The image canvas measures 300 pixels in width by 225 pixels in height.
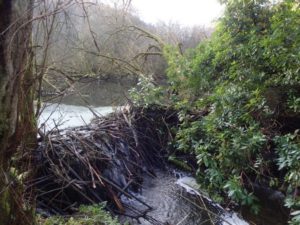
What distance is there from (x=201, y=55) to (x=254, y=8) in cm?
155

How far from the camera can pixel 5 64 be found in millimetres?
2332

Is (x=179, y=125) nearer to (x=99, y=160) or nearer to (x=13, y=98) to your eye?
(x=99, y=160)

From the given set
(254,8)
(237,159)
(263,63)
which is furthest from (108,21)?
(237,159)

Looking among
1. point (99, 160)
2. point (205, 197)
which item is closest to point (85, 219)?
point (99, 160)

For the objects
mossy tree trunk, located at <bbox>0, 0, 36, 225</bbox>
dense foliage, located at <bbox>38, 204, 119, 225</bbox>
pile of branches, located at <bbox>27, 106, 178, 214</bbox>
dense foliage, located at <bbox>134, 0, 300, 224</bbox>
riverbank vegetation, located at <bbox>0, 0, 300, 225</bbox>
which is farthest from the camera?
dense foliage, located at <bbox>134, 0, 300, 224</bbox>

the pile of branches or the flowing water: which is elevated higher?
the pile of branches

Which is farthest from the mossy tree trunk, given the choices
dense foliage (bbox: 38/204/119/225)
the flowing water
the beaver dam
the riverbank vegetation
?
the flowing water

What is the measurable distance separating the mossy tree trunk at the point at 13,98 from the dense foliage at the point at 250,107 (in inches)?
131

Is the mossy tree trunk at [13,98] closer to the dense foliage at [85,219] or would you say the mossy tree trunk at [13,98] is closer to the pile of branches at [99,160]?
the dense foliage at [85,219]

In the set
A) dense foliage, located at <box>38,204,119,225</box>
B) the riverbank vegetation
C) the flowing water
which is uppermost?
the riverbank vegetation

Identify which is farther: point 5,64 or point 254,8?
point 254,8

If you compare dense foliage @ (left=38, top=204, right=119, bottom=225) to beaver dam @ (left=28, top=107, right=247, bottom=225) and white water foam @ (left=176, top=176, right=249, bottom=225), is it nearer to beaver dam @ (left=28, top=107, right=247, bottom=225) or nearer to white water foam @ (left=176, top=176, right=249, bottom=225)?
beaver dam @ (left=28, top=107, right=247, bottom=225)

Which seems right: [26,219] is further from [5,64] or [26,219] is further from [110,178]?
[110,178]

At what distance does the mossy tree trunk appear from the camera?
233 centimetres
